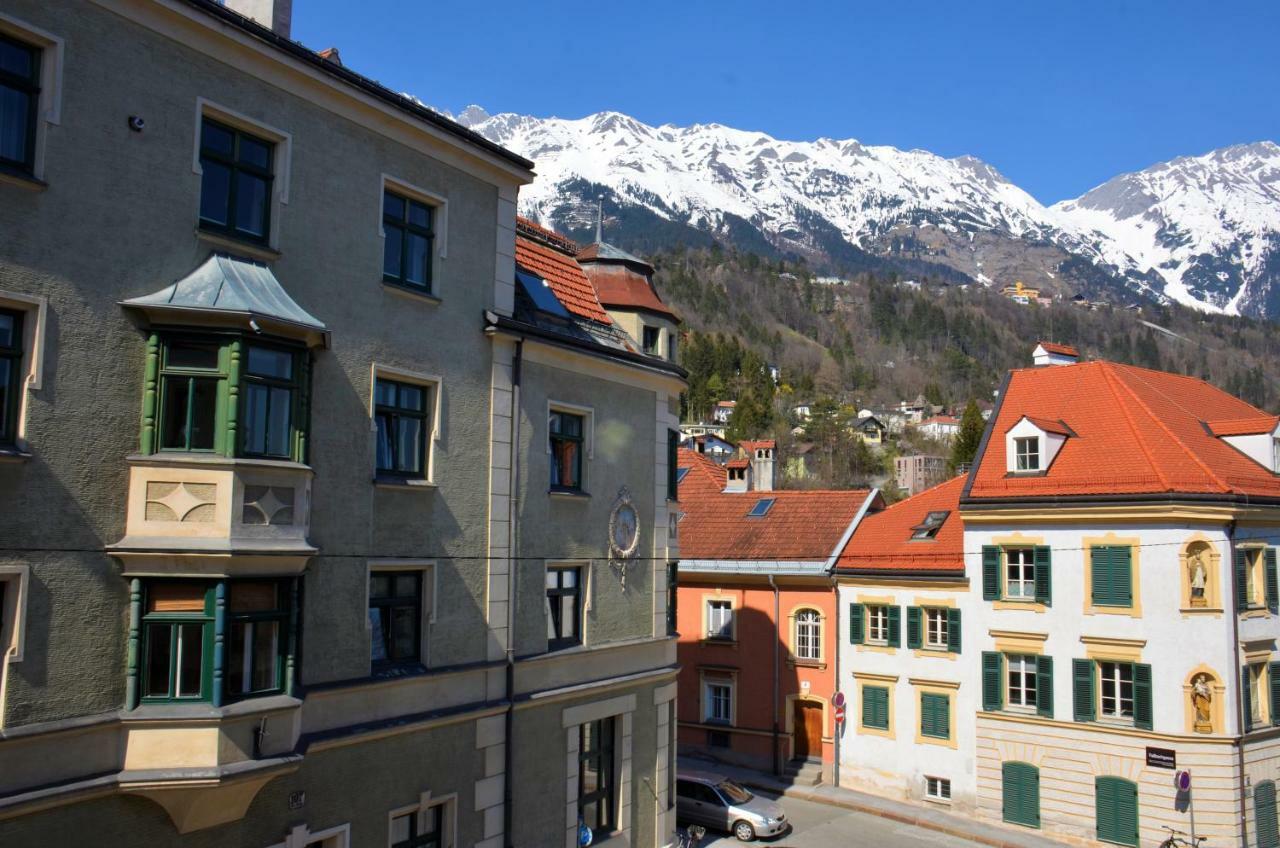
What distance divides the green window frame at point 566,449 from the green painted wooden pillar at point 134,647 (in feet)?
26.5

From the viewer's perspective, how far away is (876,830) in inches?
1101

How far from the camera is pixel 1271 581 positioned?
2783cm

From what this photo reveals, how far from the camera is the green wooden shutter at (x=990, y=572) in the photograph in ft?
96.2

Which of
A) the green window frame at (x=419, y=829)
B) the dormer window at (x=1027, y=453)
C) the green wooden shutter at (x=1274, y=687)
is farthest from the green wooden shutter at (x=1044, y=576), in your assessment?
the green window frame at (x=419, y=829)

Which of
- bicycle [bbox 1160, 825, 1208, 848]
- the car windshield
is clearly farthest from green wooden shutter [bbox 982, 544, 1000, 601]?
the car windshield

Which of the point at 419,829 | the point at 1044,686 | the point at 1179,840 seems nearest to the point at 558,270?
the point at 419,829

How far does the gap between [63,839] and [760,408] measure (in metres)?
118

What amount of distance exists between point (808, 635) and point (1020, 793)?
8249mm

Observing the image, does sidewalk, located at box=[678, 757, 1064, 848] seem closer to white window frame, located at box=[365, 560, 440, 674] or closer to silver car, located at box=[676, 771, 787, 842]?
silver car, located at box=[676, 771, 787, 842]

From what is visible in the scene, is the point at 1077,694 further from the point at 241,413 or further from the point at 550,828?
the point at 241,413

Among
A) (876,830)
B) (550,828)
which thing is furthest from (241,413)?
(876,830)

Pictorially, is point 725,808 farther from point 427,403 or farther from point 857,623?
point 427,403

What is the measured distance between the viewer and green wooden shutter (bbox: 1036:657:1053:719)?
27.9 m

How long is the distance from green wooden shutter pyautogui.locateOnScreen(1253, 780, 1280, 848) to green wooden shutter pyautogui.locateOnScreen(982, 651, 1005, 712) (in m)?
6.43
